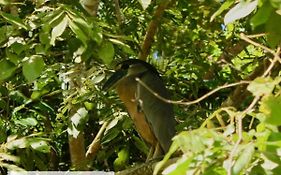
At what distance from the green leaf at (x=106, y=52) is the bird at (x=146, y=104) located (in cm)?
58

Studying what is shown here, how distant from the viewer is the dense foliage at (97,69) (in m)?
1.82

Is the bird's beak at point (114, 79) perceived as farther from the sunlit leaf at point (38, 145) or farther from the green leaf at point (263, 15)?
the green leaf at point (263, 15)

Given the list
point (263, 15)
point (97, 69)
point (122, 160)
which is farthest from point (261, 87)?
point (122, 160)

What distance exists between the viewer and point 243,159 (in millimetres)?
704

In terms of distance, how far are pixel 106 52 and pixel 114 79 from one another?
65cm

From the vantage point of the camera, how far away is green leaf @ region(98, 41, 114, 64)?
1.79m

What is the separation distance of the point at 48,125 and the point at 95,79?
2.20ft

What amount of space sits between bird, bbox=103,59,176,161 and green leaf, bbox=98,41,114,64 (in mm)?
579

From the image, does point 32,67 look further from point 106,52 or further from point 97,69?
point 97,69

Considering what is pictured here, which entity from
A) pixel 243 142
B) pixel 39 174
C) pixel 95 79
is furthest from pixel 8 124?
pixel 243 142

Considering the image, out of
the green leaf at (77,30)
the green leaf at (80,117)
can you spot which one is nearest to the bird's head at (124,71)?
the green leaf at (80,117)

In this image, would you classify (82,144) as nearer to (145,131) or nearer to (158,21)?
(145,131)

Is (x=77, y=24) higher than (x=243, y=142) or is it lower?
higher

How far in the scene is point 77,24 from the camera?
5.51 ft
